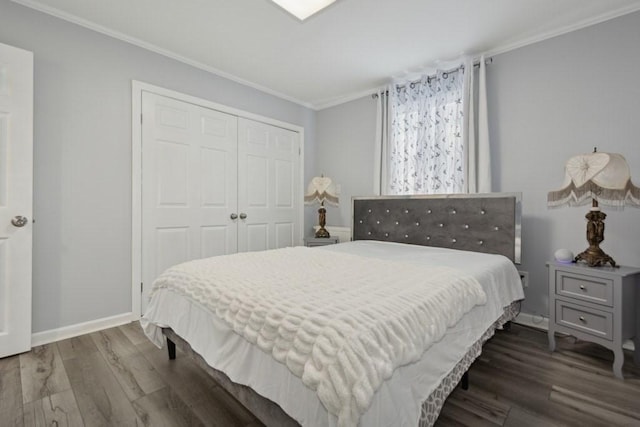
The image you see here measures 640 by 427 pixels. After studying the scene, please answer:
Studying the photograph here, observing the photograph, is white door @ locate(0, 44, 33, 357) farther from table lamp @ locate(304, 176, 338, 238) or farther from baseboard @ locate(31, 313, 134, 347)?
table lamp @ locate(304, 176, 338, 238)

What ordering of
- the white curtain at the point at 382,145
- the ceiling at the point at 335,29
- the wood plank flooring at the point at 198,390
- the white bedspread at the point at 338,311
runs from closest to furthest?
the white bedspread at the point at 338,311, the wood plank flooring at the point at 198,390, the ceiling at the point at 335,29, the white curtain at the point at 382,145

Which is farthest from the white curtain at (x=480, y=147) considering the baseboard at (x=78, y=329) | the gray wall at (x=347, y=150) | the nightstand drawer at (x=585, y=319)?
the baseboard at (x=78, y=329)

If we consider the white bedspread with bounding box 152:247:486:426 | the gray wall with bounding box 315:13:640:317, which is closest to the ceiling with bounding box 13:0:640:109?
the gray wall with bounding box 315:13:640:317

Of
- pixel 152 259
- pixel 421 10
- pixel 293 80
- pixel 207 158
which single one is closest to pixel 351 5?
pixel 421 10

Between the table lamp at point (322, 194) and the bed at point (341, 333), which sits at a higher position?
the table lamp at point (322, 194)

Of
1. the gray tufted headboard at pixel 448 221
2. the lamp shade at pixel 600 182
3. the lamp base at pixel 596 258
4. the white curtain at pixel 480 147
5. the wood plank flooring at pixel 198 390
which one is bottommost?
the wood plank flooring at pixel 198 390

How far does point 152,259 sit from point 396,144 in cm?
287

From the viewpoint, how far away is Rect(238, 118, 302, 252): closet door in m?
3.53

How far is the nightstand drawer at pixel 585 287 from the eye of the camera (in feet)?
6.10

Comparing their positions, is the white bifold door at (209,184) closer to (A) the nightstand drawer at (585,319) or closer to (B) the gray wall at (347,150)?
(B) the gray wall at (347,150)

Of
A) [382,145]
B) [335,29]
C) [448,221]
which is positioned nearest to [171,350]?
[448,221]

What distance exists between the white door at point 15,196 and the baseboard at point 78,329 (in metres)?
0.15

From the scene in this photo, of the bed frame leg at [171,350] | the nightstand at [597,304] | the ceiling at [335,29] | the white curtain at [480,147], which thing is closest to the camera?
the nightstand at [597,304]

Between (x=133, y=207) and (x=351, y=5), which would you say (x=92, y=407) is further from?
(x=351, y=5)
